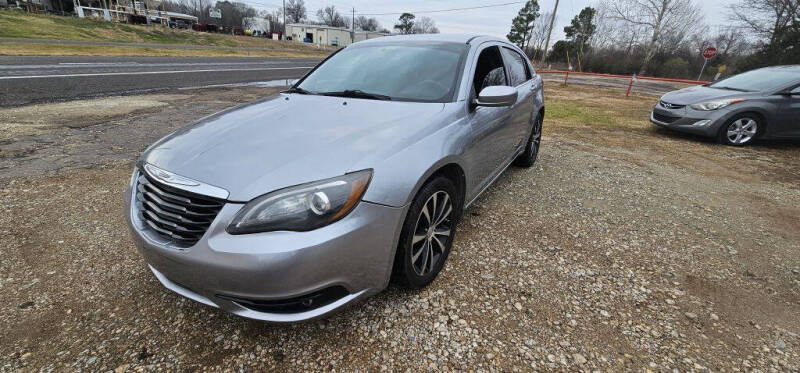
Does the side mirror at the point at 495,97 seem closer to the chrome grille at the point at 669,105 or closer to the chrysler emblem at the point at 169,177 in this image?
the chrysler emblem at the point at 169,177

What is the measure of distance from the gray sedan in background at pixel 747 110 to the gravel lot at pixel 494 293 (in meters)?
2.63

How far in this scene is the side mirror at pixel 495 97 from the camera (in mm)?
2455

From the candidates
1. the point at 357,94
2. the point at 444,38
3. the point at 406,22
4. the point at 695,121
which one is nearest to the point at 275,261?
the point at 357,94

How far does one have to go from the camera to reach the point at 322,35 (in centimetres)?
6744

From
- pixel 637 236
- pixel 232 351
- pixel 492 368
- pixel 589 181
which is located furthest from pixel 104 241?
pixel 589 181

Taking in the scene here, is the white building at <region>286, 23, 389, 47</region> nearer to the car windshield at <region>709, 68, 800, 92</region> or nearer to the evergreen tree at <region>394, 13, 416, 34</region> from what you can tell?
the evergreen tree at <region>394, 13, 416, 34</region>

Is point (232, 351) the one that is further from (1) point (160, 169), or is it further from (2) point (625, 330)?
(2) point (625, 330)

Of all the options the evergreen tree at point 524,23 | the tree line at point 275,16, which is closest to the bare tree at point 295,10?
the tree line at point 275,16

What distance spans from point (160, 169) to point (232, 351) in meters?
0.94

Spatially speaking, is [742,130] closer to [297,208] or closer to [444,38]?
[444,38]

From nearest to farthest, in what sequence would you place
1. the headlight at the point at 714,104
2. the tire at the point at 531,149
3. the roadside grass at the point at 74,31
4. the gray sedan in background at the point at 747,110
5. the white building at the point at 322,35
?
the tire at the point at 531,149 → the gray sedan in background at the point at 747,110 → the headlight at the point at 714,104 → the roadside grass at the point at 74,31 → the white building at the point at 322,35

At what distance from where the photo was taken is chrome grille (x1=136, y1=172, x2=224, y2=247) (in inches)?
62.4

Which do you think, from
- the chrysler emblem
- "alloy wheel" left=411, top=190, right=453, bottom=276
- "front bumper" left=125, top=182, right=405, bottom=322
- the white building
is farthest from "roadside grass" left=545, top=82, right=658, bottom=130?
the white building

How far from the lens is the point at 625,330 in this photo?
204cm
